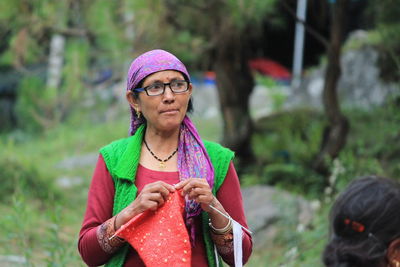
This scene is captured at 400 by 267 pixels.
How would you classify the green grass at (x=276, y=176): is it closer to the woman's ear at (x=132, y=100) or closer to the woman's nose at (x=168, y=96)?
the woman's ear at (x=132, y=100)

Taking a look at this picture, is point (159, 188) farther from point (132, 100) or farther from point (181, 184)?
point (132, 100)

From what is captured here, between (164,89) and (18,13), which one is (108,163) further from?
(18,13)

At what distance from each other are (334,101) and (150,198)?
492 centimetres

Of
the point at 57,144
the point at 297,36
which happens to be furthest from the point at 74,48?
the point at 297,36

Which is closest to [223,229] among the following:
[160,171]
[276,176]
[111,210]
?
[160,171]

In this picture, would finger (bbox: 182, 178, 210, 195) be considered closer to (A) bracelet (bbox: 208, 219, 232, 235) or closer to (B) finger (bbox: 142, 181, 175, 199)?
(B) finger (bbox: 142, 181, 175, 199)

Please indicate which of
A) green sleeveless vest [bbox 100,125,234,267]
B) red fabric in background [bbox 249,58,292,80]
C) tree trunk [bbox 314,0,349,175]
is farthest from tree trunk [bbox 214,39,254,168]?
green sleeveless vest [bbox 100,125,234,267]

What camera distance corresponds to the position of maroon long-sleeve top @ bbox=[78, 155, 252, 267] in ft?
7.73

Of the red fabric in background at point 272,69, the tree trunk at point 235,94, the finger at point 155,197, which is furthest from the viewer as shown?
the red fabric in background at point 272,69

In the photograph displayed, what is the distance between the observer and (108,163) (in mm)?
2422

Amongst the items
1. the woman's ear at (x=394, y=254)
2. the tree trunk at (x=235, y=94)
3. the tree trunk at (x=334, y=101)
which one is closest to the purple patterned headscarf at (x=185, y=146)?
the woman's ear at (x=394, y=254)

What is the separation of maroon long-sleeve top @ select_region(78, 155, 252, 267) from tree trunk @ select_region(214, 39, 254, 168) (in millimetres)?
5180

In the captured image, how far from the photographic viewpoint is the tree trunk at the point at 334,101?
6.29 metres

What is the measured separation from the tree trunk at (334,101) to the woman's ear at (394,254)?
13.7 ft
